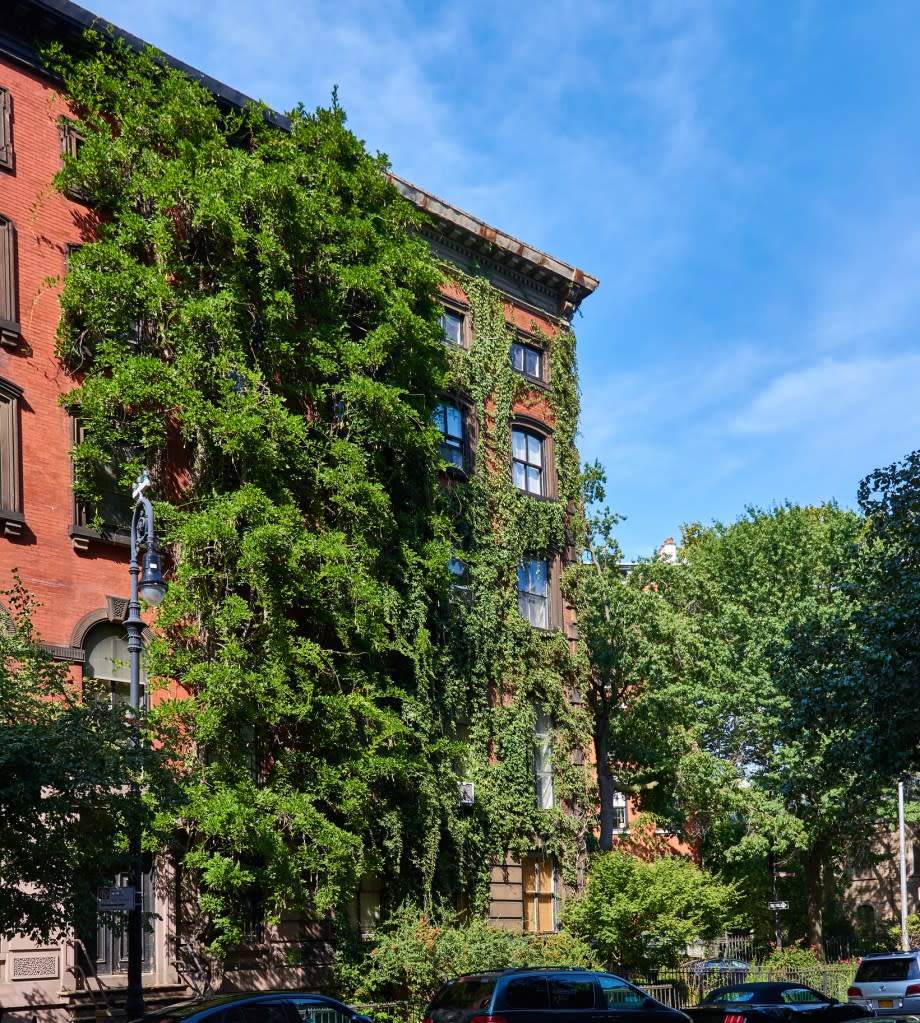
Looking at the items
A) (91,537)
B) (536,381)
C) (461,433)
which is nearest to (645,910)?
(461,433)

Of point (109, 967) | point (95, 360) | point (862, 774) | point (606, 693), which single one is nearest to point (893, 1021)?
point (862, 774)

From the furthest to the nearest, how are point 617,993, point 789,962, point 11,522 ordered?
point 789,962 → point 11,522 → point 617,993

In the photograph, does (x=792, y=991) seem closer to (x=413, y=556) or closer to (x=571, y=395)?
(x=413, y=556)

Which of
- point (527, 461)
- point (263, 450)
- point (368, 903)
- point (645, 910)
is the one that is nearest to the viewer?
Result: point (263, 450)

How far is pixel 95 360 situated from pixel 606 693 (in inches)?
744

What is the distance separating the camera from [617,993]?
67.3 ft

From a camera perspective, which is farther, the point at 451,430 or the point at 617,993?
the point at 451,430

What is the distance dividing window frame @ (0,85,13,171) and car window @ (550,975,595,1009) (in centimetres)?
1792

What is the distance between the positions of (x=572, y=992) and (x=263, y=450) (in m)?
11.4

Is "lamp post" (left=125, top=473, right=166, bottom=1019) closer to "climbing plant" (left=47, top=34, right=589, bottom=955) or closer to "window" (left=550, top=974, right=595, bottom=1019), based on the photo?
"climbing plant" (left=47, top=34, right=589, bottom=955)

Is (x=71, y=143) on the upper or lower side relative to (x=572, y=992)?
upper

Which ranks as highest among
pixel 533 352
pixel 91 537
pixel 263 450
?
pixel 533 352

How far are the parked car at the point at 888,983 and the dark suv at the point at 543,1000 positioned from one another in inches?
235

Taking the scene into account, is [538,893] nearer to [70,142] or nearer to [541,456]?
[541,456]
